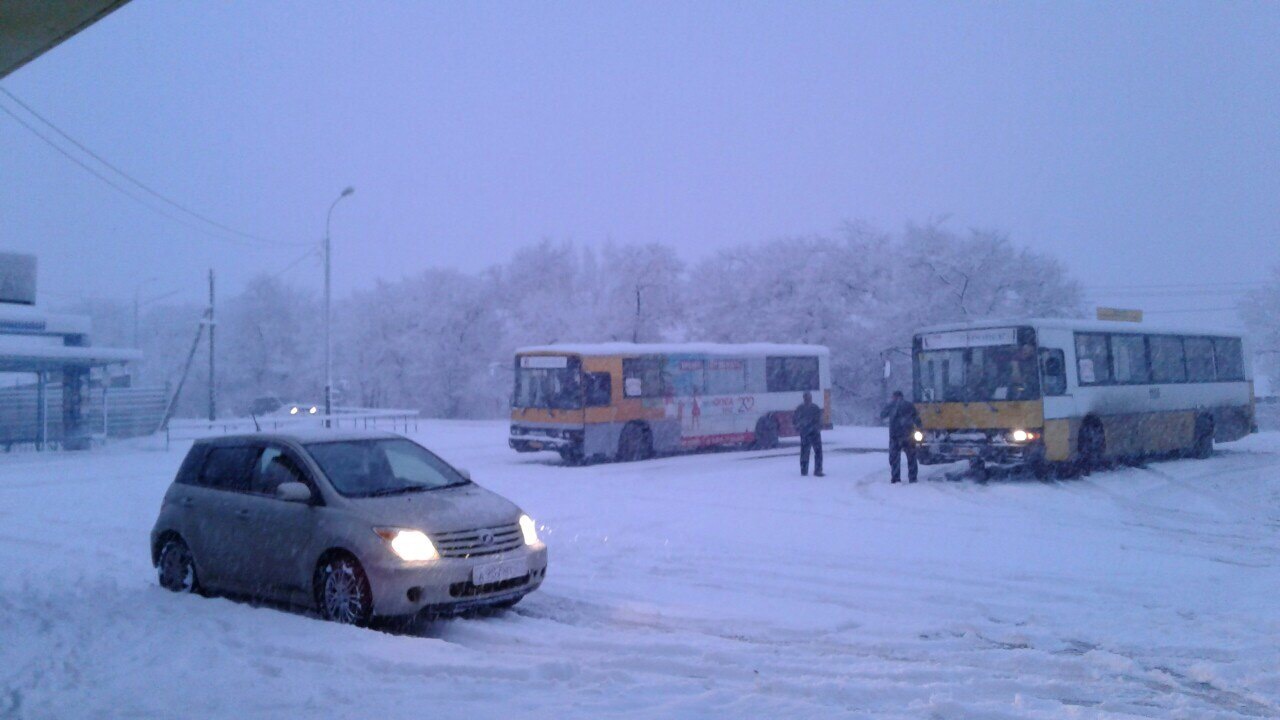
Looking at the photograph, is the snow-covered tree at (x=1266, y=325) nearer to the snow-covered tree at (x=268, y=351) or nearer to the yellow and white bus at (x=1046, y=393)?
the yellow and white bus at (x=1046, y=393)

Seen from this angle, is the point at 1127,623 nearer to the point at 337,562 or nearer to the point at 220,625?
the point at 337,562

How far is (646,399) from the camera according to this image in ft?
86.6

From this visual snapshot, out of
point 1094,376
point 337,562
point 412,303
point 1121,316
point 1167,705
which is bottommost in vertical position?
point 1167,705

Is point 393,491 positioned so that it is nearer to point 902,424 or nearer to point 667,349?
point 902,424

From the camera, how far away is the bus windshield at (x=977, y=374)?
743 inches

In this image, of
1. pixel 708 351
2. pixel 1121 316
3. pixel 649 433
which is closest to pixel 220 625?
pixel 649 433

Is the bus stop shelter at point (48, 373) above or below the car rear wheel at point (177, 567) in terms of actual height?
above

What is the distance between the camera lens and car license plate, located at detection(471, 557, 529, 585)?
26.7 ft

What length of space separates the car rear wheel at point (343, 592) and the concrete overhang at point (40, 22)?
172 inches

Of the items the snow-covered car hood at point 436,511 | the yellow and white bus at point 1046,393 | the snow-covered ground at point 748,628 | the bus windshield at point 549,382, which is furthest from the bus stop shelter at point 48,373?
the snow-covered car hood at point 436,511

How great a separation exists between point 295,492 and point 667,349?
1906cm

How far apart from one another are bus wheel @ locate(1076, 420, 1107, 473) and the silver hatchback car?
14.2 m

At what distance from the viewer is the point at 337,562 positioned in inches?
326

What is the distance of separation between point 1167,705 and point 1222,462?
19.7 meters
